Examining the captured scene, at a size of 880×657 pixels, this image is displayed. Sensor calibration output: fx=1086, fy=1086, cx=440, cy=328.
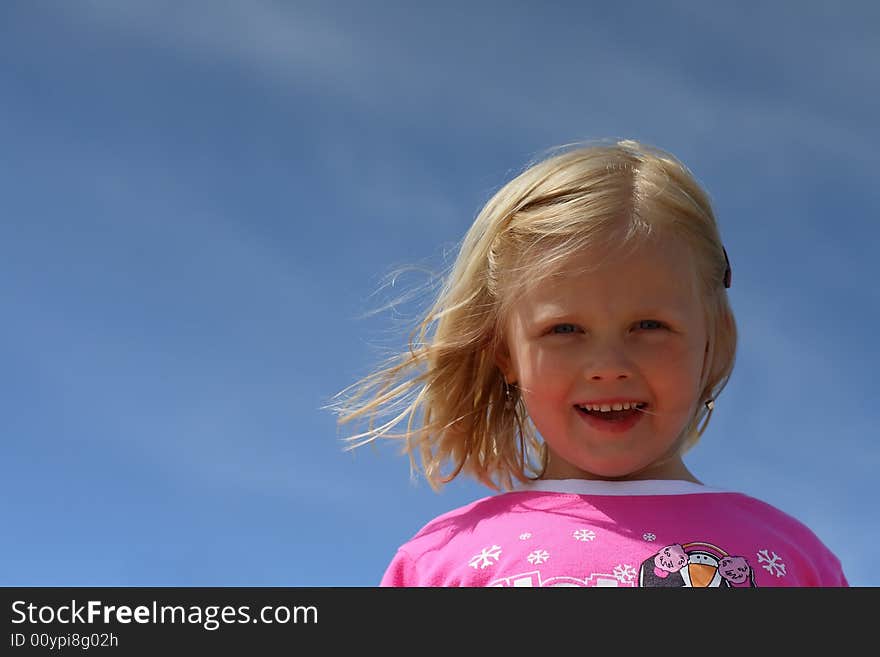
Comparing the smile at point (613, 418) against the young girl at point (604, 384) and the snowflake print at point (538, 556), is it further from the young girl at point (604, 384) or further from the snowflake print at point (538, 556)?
the snowflake print at point (538, 556)

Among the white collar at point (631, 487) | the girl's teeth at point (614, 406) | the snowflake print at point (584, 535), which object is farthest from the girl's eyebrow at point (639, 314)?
the snowflake print at point (584, 535)

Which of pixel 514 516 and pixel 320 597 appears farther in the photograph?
pixel 514 516

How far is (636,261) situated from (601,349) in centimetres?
41

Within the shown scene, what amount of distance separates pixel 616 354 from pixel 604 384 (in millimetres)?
145

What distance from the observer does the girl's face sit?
4.58 m

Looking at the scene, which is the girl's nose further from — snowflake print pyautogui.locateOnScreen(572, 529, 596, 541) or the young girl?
snowflake print pyautogui.locateOnScreen(572, 529, 596, 541)

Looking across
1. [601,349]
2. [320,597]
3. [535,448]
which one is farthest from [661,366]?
[320,597]

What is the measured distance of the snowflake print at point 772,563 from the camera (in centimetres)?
437

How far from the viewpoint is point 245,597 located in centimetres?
416

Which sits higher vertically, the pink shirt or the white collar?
the white collar

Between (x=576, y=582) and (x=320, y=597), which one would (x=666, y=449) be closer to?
(x=576, y=582)

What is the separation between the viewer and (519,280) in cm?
493

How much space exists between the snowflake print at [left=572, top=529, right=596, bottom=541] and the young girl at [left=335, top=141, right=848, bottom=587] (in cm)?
1

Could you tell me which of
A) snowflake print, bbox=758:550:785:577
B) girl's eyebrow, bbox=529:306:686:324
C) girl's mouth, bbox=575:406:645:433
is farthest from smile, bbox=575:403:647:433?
snowflake print, bbox=758:550:785:577
